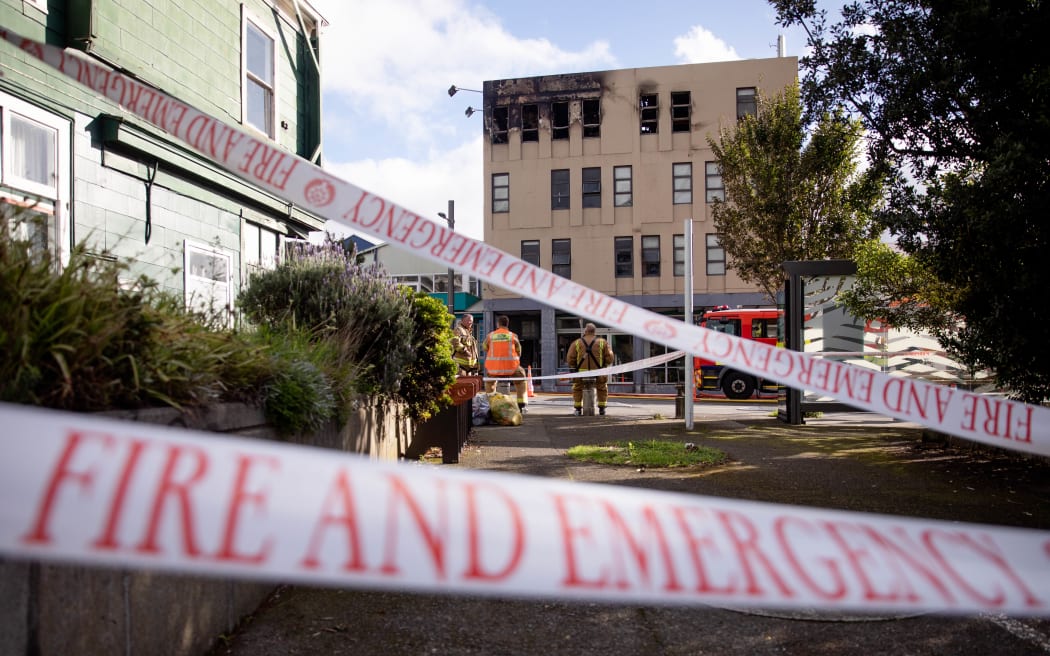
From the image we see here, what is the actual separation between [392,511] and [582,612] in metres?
2.62

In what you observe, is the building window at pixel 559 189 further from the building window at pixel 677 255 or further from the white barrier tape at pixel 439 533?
the white barrier tape at pixel 439 533

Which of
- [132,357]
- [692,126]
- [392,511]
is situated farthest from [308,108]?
[692,126]

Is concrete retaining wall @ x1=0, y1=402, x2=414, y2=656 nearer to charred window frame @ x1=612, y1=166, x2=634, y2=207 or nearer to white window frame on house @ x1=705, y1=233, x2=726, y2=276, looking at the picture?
white window frame on house @ x1=705, y1=233, x2=726, y2=276

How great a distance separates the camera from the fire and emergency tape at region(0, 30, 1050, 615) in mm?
1152

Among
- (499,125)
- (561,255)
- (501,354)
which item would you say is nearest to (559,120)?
(499,125)

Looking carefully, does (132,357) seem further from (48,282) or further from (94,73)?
(94,73)

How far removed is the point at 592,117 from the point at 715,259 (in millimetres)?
8937

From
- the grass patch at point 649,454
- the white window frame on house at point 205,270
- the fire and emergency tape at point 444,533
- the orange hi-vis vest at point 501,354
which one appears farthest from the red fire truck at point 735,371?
the fire and emergency tape at point 444,533

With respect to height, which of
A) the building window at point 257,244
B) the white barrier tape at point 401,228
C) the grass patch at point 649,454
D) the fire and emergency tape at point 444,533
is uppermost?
the building window at point 257,244

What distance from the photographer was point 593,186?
34375mm

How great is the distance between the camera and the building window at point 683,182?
1309 inches

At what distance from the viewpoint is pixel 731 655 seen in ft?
10.2

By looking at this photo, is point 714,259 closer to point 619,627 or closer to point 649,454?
point 649,454

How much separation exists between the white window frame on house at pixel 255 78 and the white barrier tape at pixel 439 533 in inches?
420
